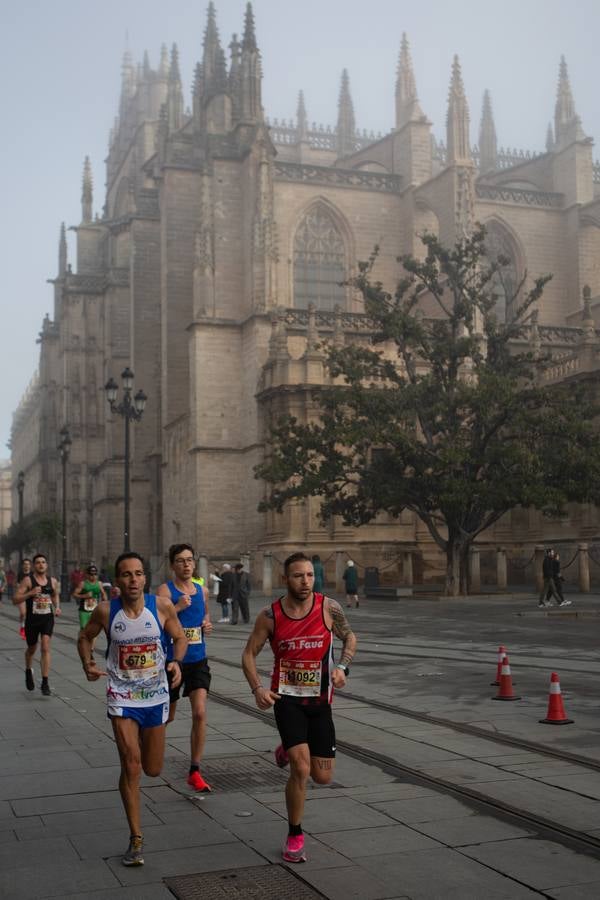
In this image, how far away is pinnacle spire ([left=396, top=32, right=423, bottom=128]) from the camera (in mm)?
49438

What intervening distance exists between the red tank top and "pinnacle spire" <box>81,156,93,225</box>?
2587 inches

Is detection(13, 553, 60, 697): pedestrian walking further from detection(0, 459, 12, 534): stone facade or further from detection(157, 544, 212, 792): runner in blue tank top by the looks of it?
detection(0, 459, 12, 534): stone facade

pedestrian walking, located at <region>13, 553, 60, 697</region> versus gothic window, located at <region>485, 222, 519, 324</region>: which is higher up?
gothic window, located at <region>485, 222, 519, 324</region>

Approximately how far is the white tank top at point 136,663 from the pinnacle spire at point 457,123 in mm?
40809

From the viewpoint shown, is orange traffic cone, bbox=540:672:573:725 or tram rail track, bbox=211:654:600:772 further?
orange traffic cone, bbox=540:672:573:725

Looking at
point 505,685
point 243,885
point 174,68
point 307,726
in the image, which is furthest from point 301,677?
point 174,68

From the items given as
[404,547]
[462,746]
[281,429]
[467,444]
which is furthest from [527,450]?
[462,746]

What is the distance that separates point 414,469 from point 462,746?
21.0 metres

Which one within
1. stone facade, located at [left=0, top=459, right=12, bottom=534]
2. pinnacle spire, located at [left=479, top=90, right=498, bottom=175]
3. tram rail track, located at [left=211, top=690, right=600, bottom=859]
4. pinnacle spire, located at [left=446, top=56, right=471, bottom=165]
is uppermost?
pinnacle spire, located at [left=479, top=90, right=498, bottom=175]

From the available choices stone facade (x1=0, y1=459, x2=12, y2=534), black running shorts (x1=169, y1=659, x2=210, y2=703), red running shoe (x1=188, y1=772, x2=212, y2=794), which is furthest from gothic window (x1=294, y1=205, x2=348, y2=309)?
stone facade (x1=0, y1=459, x2=12, y2=534)

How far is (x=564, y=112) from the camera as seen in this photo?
55.8 meters

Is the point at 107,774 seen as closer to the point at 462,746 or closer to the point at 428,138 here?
the point at 462,746

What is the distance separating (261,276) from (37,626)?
3017 cm

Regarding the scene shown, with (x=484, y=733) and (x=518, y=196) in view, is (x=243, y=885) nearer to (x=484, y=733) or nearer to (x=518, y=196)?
(x=484, y=733)
